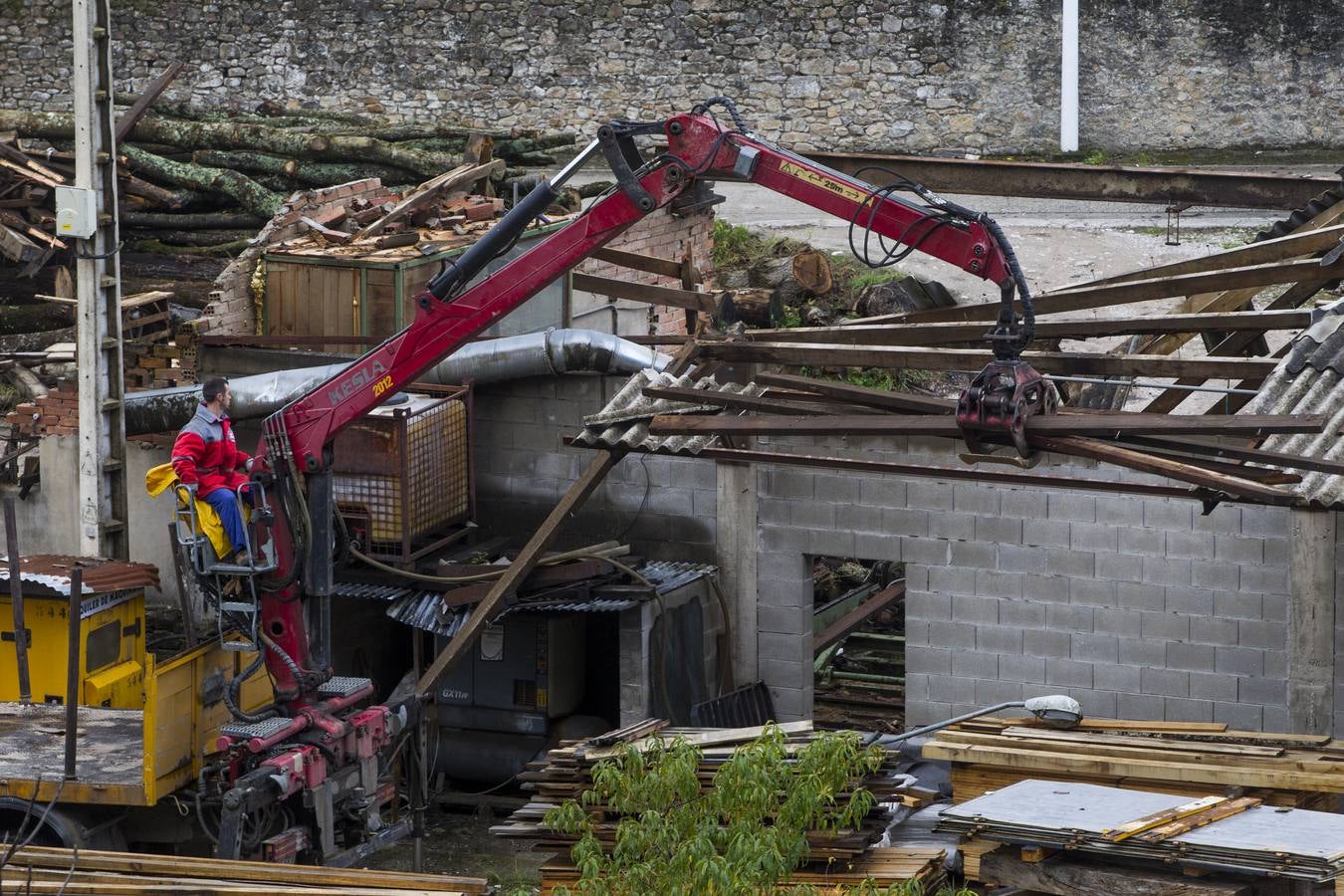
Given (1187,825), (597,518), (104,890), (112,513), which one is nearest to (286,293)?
(112,513)

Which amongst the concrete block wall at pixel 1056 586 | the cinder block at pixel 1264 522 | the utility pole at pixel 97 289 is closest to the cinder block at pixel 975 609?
the concrete block wall at pixel 1056 586

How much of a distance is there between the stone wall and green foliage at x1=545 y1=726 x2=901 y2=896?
1771cm

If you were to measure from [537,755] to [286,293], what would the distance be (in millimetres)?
5084

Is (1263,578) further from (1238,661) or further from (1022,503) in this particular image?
(1022,503)

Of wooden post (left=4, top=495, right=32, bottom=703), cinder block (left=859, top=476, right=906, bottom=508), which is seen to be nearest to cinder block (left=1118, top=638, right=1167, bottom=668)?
cinder block (left=859, top=476, right=906, bottom=508)

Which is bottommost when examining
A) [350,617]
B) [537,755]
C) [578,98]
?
[537,755]

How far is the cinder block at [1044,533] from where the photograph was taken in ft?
44.0

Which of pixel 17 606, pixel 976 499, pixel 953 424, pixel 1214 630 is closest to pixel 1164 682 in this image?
pixel 1214 630

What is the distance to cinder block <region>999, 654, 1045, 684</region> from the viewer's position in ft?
44.5

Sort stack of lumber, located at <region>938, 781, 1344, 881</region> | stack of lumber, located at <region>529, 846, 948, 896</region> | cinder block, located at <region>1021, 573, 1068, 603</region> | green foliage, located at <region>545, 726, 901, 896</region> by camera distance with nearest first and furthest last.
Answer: green foliage, located at <region>545, 726, 901, 896</region>
stack of lumber, located at <region>938, 781, 1344, 881</region>
stack of lumber, located at <region>529, 846, 948, 896</region>
cinder block, located at <region>1021, 573, 1068, 603</region>

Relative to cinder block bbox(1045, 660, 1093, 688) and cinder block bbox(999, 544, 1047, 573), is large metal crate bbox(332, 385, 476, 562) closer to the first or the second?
cinder block bbox(999, 544, 1047, 573)

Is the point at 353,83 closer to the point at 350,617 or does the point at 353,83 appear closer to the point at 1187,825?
the point at 350,617

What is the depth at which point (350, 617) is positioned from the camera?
15.1 metres

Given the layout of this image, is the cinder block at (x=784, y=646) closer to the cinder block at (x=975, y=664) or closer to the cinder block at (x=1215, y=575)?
the cinder block at (x=975, y=664)
